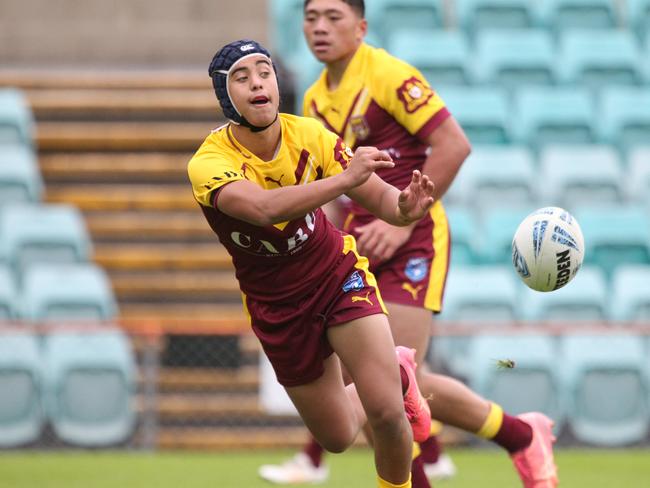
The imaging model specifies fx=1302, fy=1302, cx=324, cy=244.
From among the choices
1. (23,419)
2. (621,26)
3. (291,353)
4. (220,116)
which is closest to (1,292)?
(23,419)

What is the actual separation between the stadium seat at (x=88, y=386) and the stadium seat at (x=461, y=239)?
8.62ft

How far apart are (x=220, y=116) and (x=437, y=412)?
6544mm

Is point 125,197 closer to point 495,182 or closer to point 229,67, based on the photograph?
point 495,182

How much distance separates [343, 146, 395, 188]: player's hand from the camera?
14.9 feet

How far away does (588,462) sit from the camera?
8844mm

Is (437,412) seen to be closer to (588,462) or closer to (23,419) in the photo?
(588,462)

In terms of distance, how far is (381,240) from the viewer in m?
5.79

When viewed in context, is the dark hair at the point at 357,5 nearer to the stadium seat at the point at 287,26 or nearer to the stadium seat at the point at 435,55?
the stadium seat at the point at 435,55

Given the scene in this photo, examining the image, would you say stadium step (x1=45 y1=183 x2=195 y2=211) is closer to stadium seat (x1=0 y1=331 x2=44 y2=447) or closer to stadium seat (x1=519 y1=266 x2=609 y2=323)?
stadium seat (x1=0 y1=331 x2=44 y2=447)

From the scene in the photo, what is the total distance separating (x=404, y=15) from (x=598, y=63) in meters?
1.91

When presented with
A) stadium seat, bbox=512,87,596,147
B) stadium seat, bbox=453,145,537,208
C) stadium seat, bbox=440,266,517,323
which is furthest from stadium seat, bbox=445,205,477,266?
stadium seat, bbox=512,87,596,147

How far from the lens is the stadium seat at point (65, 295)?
9641 mm

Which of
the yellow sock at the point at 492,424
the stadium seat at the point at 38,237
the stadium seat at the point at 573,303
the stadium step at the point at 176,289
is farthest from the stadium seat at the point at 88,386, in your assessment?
the yellow sock at the point at 492,424

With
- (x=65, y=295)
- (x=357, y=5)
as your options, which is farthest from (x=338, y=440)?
(x=65, y=295)
